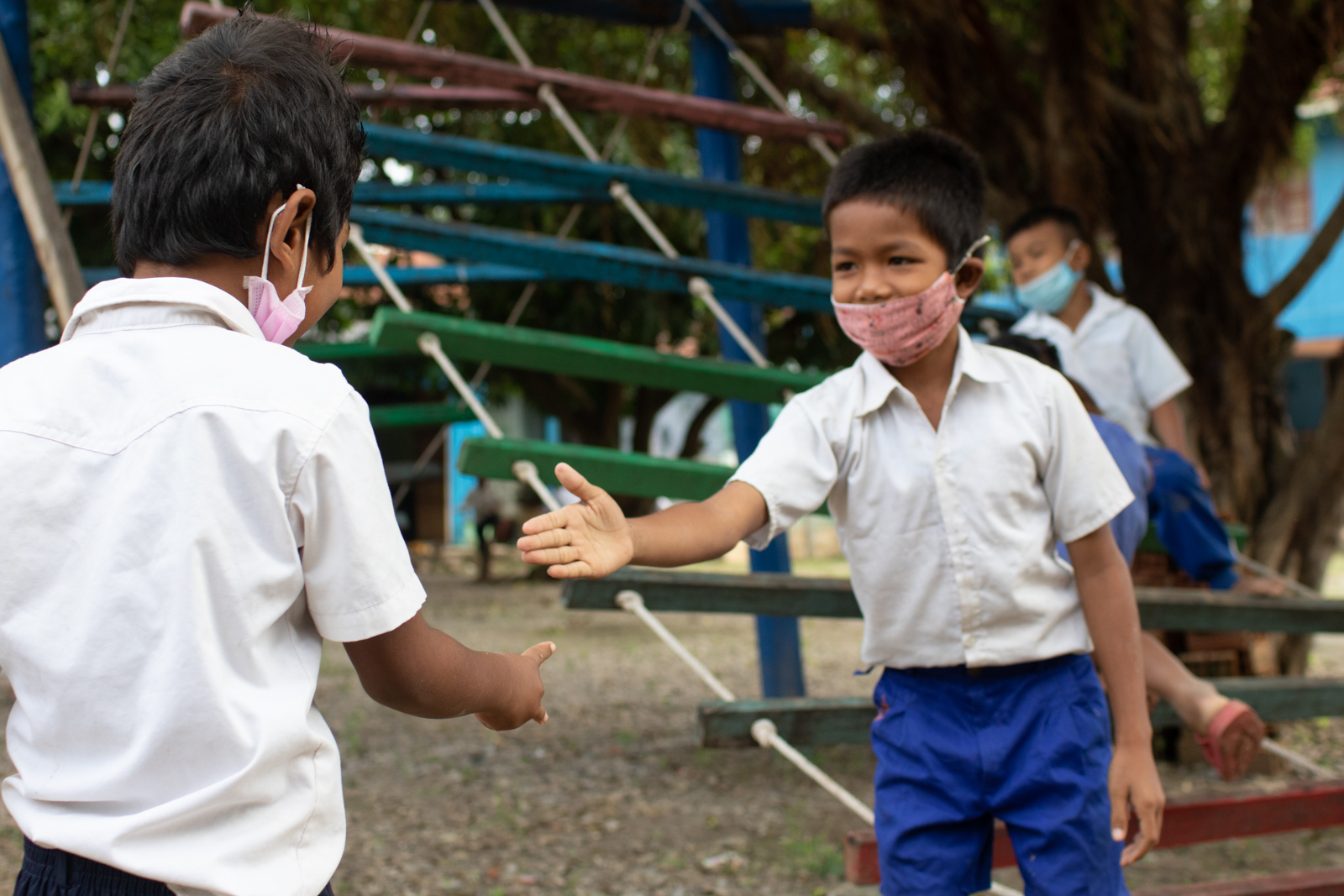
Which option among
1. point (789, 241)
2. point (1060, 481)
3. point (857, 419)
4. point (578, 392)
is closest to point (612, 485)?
point (857, 419)

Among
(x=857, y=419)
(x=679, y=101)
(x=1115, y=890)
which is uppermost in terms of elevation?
(x=679, y=101)

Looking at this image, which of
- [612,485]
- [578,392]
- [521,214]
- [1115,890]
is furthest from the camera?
[578,392]

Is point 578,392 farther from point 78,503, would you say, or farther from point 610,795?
point 78,503

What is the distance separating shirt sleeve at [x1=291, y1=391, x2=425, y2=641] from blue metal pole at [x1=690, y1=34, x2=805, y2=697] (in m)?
3.38

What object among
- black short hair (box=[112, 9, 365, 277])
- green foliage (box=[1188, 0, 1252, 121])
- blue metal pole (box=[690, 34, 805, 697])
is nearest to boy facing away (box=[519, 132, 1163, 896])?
black short hair (box=[112, 9, 365, 277])

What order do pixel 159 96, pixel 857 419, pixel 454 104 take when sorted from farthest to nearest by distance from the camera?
pixel 454 104 → pixel 857 419 → pixel 159 96

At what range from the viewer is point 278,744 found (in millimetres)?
991

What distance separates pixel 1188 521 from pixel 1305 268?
7.70ft

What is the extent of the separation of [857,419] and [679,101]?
7.91ft

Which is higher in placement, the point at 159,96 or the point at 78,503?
the point at 159,96

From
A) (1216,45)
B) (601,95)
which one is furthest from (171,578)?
(1216,45)

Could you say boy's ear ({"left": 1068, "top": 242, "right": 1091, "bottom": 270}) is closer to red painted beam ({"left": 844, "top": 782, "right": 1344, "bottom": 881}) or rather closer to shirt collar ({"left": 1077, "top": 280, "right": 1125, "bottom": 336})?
shirt collar ({"left": 1077, "top": 280, "right": 1125, "bottom": 336})

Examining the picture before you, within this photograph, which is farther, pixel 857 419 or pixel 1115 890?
pixel 857 419

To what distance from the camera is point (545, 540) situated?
121 cm
